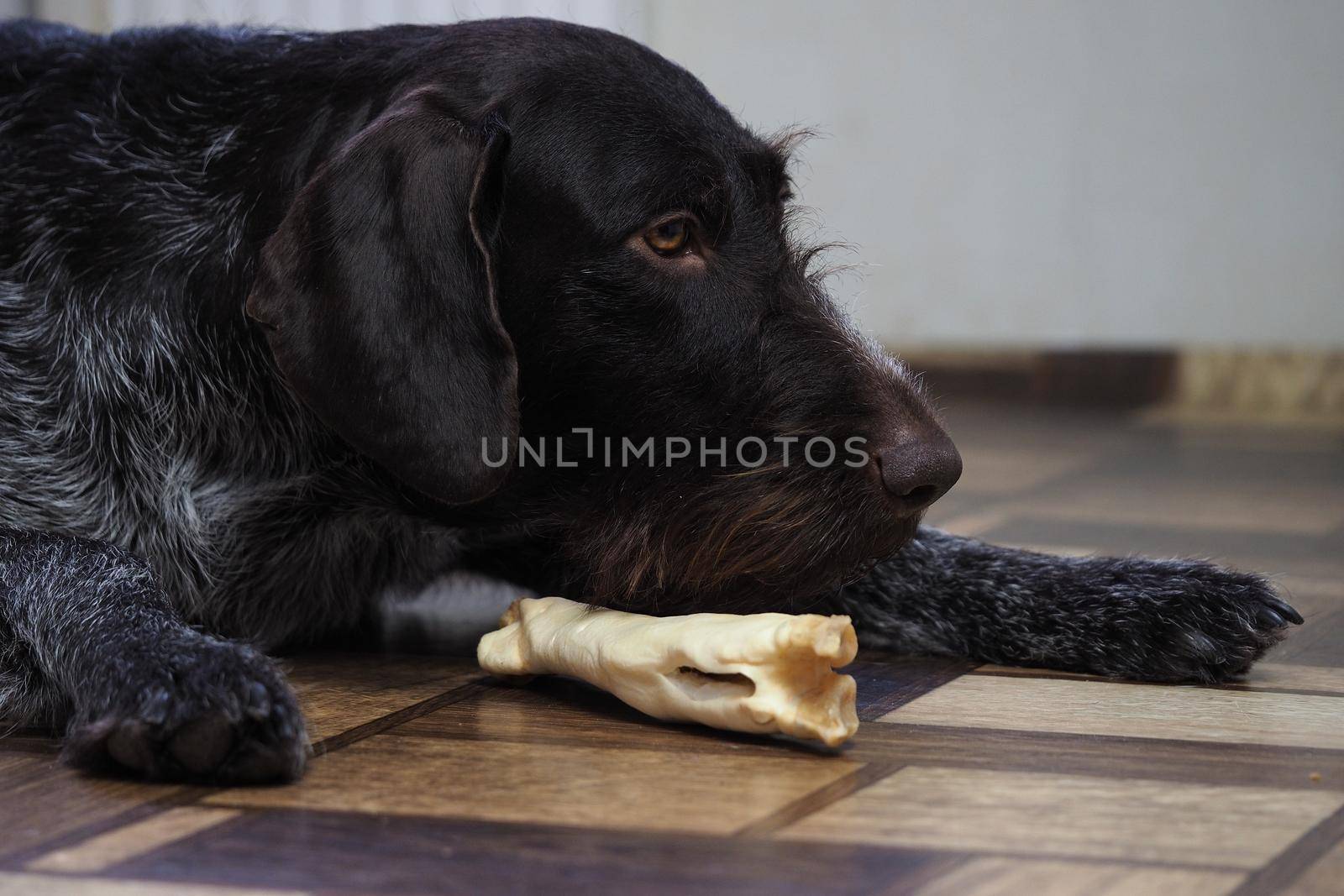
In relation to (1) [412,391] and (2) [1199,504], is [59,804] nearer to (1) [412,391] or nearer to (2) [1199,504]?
(1) [412,391]

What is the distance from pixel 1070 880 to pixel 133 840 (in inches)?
32.7

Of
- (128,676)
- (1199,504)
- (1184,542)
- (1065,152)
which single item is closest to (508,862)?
(128,676)

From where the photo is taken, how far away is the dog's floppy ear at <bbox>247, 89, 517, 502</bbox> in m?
1.95

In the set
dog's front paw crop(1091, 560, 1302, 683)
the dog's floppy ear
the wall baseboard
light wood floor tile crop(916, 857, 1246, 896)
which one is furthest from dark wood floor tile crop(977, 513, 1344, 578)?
the wall baseboard

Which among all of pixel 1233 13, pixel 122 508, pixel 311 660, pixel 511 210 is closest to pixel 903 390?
pixel 511 210

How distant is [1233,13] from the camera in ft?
18.4

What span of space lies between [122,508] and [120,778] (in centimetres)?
67

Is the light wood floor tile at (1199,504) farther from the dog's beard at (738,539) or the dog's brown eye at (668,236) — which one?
the dog's brown eye at (668,236)

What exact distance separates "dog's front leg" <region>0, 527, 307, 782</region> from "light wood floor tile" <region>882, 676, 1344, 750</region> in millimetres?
731

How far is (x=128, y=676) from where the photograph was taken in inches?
68.2

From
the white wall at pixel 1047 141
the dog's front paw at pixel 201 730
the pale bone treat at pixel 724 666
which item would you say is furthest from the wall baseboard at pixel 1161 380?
the dog's front paw at pixel 201 730

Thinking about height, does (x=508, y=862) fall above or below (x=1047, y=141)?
below

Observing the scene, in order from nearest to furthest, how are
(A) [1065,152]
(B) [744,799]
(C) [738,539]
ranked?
(B) [744,799] → (C) [738,539] → (A) [1065,152]

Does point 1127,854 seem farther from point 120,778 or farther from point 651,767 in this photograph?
point 120,778
